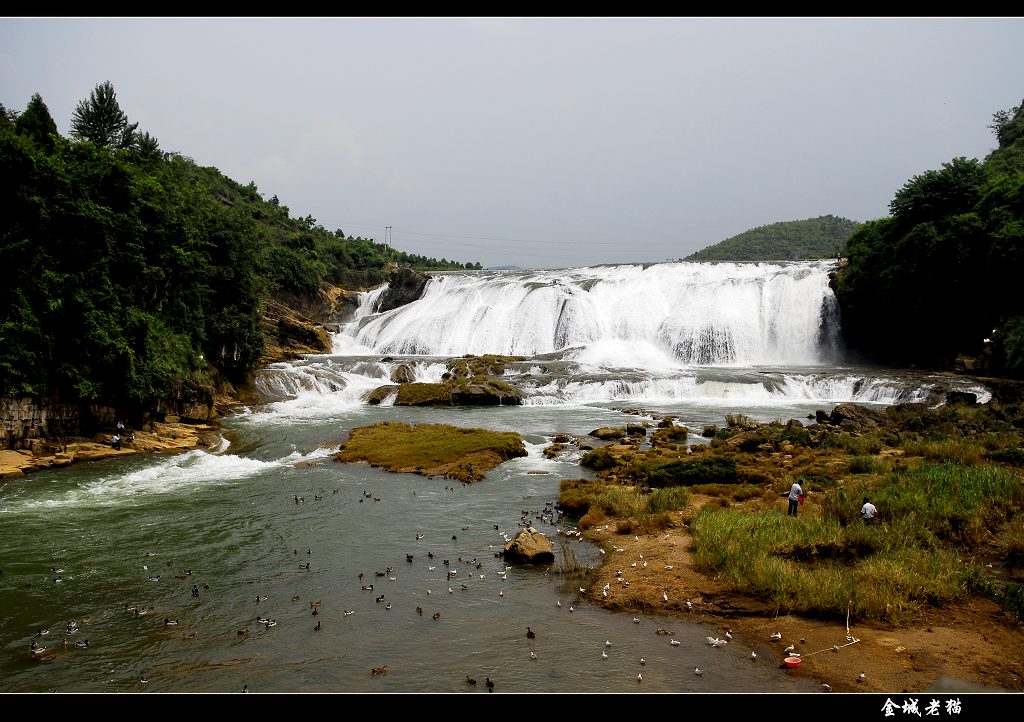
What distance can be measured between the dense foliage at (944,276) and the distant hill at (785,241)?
59.6 meters

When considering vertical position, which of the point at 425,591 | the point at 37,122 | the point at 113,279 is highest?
the point at 37,122

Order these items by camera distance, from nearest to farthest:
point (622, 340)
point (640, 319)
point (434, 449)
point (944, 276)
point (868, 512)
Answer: point (868, 512) < point (434, 449) < point (944, 276) < point (622, 340) < point (640, 319)

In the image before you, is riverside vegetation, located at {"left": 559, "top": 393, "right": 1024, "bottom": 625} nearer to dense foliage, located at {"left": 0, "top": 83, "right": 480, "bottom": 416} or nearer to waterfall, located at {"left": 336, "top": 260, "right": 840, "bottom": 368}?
dense foliage, located at {"left": 0, "top": 83, "right": 480, "bottom": 416}

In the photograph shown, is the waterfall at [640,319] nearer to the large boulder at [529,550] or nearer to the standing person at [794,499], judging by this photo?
the standing person at [794,499]

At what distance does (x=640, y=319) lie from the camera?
40.3 meters

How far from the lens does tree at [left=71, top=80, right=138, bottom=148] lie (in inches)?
1586

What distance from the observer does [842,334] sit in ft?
123

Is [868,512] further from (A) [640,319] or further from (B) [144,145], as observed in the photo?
(B) [144,145]

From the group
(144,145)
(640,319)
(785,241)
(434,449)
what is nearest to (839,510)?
(434,449)

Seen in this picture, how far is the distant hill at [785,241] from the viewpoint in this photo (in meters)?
96.0

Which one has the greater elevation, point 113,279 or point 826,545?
point 113,279

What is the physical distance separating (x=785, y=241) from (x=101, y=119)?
94.4 m

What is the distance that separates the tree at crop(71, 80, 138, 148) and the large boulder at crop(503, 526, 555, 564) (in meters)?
42.8

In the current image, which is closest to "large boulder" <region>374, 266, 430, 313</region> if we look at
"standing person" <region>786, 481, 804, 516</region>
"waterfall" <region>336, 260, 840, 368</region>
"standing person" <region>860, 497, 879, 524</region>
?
"waterfall" <region>336, 260, 840, 368</region>
